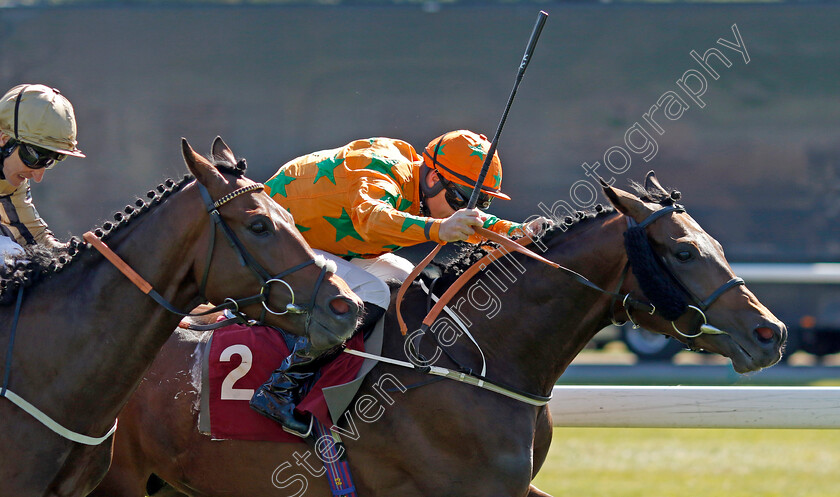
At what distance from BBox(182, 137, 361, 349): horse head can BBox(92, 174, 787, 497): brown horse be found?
857 millimetres

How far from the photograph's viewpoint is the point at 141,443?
165 inches

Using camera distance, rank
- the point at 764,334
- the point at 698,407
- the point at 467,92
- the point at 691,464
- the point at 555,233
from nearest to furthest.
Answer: the point at 764,334 < the point at 555,233 < the point at 698,407 < the point at 691,464 < the point at 467,92

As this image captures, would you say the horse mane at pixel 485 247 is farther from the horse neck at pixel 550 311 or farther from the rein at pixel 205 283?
the rein at pixel 205 283

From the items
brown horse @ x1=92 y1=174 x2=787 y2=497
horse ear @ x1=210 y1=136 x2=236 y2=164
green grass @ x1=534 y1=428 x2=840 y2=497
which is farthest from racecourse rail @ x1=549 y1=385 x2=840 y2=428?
horse ear @ x1=210 y1=136 x2=236 y2=164

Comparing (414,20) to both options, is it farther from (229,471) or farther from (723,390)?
(229,471)

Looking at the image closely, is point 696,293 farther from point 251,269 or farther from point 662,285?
point 251,269

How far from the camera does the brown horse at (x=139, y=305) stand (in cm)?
330

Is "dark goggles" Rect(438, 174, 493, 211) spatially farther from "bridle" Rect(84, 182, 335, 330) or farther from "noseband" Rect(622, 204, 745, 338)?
"bridle" Rect(84, 182, 335, 330)

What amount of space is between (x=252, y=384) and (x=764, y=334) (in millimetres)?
2220

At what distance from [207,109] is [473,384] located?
30.8 ft


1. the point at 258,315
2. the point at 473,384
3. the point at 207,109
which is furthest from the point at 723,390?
the point at 207,109

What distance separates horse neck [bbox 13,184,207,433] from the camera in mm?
3328

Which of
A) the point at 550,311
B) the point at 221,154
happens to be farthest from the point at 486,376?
the point at 221,154

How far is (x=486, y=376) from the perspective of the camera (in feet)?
13.3
